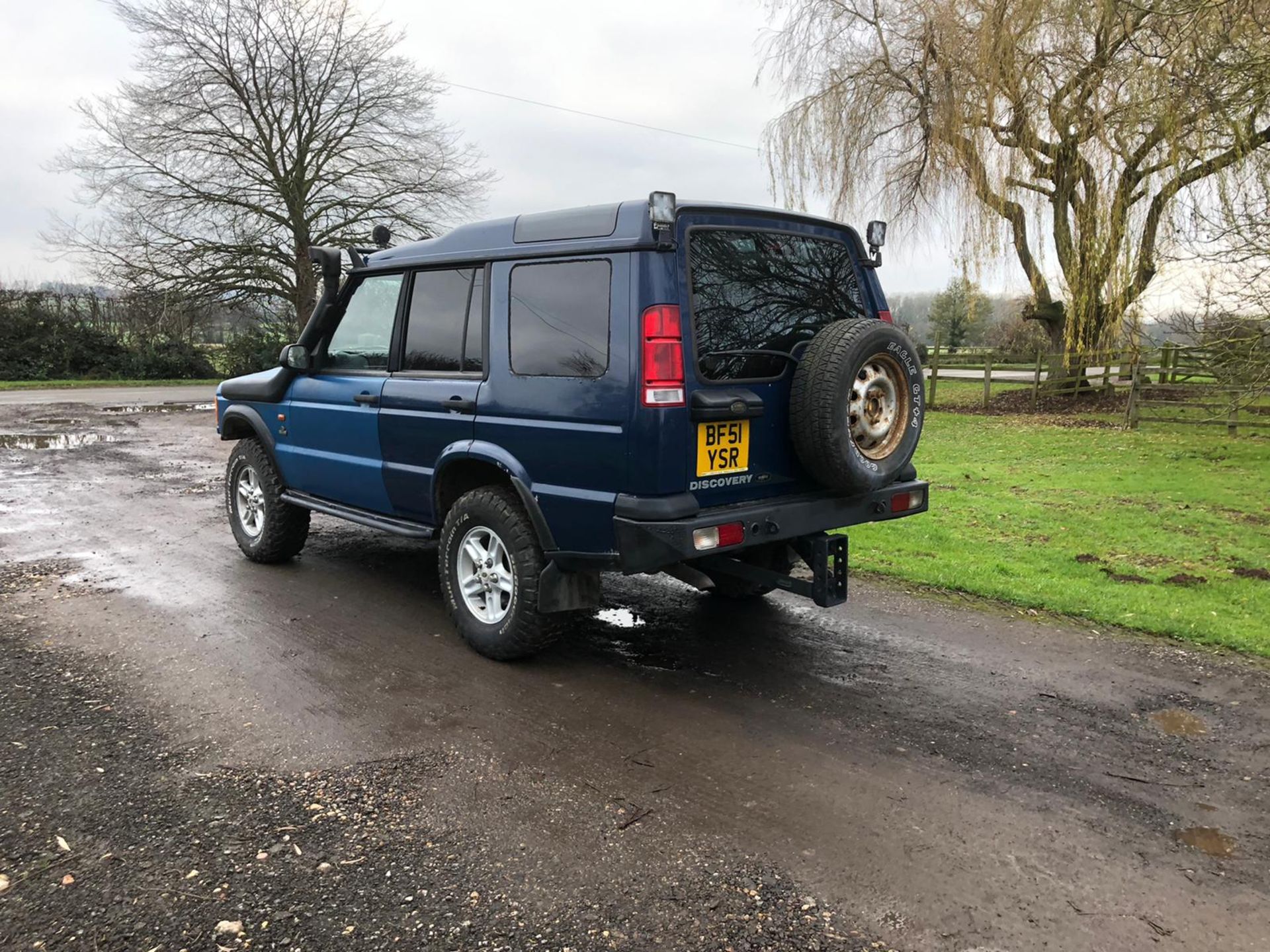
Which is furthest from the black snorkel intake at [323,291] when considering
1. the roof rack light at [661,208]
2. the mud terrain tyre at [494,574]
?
the roof rack light at [661,208]

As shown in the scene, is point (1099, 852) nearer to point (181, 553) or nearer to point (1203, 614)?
point (1203, 614)

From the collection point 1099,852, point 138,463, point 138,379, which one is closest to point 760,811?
point 1099,852

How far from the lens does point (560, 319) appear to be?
398cm

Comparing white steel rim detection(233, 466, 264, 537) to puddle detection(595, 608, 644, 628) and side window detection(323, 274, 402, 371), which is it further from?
puddle detection(595, 608, 644, 628)

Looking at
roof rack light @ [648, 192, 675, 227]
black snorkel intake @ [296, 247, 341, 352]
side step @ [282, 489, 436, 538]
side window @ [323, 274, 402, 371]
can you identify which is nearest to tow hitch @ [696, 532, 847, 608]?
roof rack light @ [648, 192, 675, 227]

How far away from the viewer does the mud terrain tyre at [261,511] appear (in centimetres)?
602

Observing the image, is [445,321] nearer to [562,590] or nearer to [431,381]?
[431,381]

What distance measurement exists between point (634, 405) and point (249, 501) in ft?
12.8

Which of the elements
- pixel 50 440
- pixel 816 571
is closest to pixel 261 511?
pixel 816 571

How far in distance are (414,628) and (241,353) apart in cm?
2739

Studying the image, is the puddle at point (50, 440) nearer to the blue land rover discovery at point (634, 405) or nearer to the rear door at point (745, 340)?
the blue land rover discovery at point (634, 405)

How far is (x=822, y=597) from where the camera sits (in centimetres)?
412

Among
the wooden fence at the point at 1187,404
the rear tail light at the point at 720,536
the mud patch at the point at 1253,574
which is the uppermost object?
the wooden fence at the point at 1187,404

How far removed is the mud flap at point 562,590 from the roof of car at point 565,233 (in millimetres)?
1479
